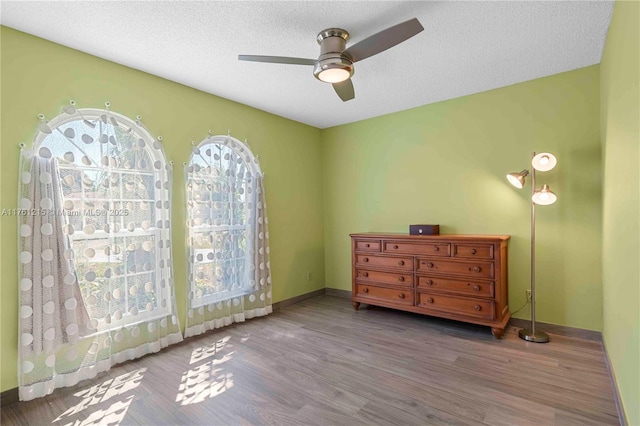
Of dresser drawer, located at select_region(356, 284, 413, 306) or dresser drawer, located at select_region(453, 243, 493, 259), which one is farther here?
dresser drawer, located at select_region(356, 284, 413, 306)

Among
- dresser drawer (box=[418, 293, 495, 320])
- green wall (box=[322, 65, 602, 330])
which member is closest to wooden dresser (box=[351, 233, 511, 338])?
dresser drawer (box=[418, 293, 495, 320])

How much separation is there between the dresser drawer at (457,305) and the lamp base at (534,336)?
1.15ft

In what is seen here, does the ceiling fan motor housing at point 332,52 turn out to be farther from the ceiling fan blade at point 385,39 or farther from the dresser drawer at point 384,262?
the dresser drawer at point 384,262

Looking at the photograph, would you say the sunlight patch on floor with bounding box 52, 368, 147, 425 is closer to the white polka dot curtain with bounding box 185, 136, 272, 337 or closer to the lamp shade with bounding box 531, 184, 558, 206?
the white polka dot curtain with bounding box 185, 136, 272, 337

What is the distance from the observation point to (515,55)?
2.70 metres

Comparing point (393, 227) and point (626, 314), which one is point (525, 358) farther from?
point (393, 227)

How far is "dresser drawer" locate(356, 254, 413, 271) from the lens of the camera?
3.60 m

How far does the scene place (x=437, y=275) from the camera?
3.39 meters

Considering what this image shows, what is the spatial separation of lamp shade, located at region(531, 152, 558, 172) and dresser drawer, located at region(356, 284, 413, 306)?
1801 millimetres

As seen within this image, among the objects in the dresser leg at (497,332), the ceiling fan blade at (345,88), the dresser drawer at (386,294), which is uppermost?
the ceiling fan blade at (345,88)

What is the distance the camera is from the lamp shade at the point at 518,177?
304 centimetres

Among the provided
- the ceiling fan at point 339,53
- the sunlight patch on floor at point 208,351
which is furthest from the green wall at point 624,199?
the sunlight patch on floor at point 208,351

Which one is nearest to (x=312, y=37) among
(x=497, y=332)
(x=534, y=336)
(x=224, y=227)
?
(x=224, y=227)

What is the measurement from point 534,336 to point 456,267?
919 millimetres
